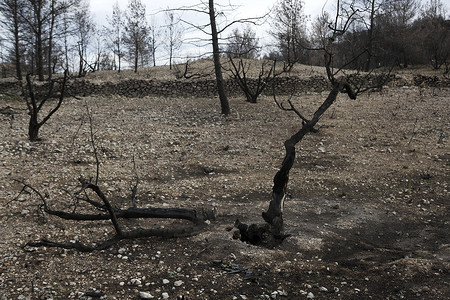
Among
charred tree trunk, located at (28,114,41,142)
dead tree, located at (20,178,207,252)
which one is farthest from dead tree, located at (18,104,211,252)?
charred tree trunk, located at (28,114,41,142)

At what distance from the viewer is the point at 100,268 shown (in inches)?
165

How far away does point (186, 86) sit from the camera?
805 inches

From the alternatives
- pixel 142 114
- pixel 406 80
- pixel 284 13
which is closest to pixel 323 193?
pixel 142 114

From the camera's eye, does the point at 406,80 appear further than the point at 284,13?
No

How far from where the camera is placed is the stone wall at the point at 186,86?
2003 cm

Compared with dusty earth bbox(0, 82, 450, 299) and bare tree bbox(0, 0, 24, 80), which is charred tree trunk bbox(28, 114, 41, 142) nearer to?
dusty earth bbox(0, 82, 450, 299)

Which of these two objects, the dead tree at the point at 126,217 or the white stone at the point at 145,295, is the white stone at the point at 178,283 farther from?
the dead tree at the point at 126,217

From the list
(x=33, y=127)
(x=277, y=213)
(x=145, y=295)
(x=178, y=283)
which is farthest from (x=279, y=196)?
(x=33, y=127)

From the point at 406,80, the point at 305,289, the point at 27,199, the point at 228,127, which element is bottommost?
the point at 305,289

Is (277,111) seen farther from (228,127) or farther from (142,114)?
(142,114)

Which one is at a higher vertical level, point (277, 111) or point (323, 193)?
point (277, 111)

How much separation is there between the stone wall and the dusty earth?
6487mm

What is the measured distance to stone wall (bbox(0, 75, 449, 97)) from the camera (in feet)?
65.7

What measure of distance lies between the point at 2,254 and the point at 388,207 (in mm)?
6209
